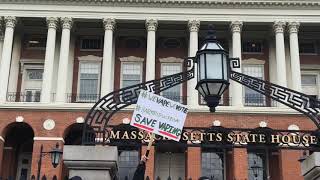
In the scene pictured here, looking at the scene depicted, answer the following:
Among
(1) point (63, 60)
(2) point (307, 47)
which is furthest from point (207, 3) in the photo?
(1) point (63, 60)

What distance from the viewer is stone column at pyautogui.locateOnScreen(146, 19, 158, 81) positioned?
139ft

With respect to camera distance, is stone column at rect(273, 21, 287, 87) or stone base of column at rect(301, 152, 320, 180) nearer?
stone base of column at rect(301, 152, 320, 180)

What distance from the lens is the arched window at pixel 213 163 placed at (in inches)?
1655

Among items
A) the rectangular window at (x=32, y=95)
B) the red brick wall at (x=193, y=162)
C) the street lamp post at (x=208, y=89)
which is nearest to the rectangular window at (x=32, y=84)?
the rectangular window at (x=32, y=95)

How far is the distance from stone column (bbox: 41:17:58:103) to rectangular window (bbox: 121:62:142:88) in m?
5.78

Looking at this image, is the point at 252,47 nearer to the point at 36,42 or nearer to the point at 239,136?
the point at 36,42

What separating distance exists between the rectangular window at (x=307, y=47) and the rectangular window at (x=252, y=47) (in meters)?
3.15

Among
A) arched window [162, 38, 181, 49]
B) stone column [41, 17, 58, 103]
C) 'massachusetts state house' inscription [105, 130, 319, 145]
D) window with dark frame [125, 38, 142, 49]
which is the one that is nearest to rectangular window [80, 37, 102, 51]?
window with dark frame [125, 38, 142, 49]

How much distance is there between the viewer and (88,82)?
148ft

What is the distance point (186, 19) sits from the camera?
43719 millimetres

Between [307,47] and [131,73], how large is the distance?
13.6m

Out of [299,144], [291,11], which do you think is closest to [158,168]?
[291,11]

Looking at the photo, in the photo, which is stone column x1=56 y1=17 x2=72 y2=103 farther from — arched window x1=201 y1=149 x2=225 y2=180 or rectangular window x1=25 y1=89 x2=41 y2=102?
arched window x1=201 y1=149 x2=225 y2=180

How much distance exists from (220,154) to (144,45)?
402 inches
